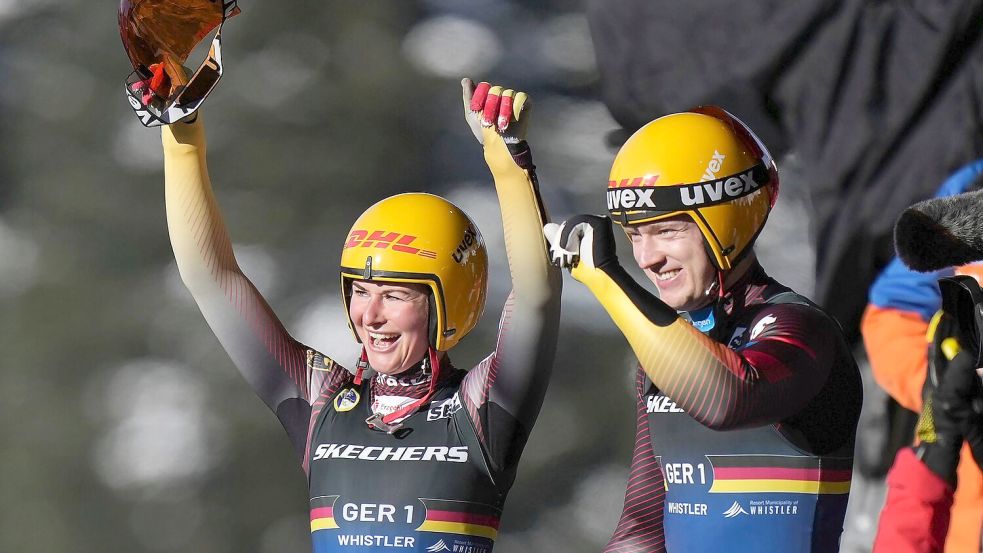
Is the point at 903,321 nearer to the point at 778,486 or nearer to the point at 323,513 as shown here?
the point at 778,486

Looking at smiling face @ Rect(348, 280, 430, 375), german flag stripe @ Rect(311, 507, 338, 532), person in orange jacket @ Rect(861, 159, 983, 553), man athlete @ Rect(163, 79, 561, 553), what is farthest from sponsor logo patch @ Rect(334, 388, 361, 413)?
person in orange jacket @ Rect(861, 159, 983, 553)

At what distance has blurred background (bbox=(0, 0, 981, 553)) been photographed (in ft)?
14.4

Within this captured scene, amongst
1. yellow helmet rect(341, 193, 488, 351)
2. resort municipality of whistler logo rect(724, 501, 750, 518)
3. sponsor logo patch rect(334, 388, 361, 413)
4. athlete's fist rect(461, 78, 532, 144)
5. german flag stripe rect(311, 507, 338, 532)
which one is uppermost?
athlete's fist rect(461, 78, 532, 144)

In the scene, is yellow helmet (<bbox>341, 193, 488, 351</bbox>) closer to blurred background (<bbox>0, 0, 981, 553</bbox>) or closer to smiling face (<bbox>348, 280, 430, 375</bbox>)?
smiling face (<bbox>348, 280, 430, 375</bbox>)

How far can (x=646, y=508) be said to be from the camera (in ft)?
9.14

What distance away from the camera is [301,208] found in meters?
4.68

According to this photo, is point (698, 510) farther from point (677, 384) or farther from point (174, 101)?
point (174, 101)

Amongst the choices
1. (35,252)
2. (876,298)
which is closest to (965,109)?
(876,298)

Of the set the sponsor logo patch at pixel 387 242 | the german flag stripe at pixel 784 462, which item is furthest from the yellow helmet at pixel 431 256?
the german flag stripe at pixel 784 462

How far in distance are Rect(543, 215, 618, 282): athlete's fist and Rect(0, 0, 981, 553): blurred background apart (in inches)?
80.9

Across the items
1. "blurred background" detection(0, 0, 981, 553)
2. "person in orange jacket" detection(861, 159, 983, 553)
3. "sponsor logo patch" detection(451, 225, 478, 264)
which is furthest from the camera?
"blurred background" detection(0, 0, 981, 553)

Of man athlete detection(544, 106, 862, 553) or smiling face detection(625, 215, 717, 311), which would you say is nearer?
man athlete detection(544, 106, 862, 553)

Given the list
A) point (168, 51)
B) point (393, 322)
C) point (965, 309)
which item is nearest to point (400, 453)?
point (393, 322)

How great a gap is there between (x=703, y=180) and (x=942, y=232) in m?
0.46
